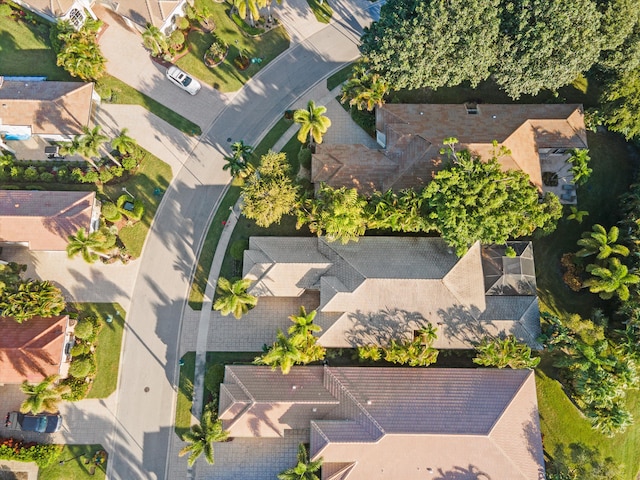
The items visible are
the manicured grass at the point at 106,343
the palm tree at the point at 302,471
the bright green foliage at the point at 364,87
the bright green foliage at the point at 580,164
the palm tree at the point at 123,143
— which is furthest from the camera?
the palm tree at the point at 123,143

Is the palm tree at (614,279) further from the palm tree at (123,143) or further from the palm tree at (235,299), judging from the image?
the palm tree at (123,143)

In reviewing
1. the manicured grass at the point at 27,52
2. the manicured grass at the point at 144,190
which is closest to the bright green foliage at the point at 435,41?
the manicured grass at the point at 144,190

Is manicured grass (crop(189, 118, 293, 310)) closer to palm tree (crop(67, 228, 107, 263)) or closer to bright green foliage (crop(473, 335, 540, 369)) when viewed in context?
palm tree (crop(67, 228, 107, 263))

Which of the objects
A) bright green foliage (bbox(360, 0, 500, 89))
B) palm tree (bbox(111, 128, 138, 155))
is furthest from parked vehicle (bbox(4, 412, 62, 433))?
bright green foliage (bbox(360, 0, 500, 89))

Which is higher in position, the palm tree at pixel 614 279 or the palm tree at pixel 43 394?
the palm tree at pixel 614 279

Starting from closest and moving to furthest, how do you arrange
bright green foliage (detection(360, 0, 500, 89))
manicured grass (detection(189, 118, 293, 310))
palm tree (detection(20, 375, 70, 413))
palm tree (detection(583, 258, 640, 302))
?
1. palm tree (detection(20, 375, 70, 413))
2. palm tree (detection(583, 258, 640, 302))
3. bright green foliage (detection(360, 0, 500, 89))
4. manicured grass (detection(189, 118, 293, 310))

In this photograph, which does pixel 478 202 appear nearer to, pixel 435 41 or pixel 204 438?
pixel 435 41
